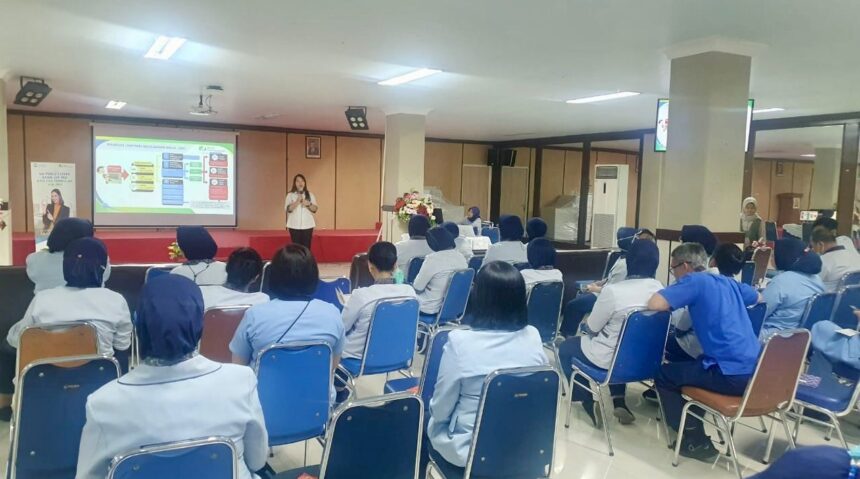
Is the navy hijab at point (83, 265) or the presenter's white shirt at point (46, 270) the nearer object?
the navy hijab at point (83, 265)

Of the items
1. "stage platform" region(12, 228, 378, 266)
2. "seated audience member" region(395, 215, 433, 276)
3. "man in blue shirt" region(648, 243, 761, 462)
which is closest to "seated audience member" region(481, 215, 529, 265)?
"seated audience member" region(395, 215, 433, 276)

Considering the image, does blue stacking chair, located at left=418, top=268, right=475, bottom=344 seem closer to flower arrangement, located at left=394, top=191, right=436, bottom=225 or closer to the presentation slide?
flower arrangement, located at left=394, top=191, right=436, bottom=225

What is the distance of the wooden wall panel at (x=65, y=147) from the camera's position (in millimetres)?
10914

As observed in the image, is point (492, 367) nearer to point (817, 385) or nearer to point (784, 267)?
point (817, 385)

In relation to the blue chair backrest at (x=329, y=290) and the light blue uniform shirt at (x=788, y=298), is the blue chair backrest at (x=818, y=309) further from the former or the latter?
the blue chair backrest at (x=329, y=290)

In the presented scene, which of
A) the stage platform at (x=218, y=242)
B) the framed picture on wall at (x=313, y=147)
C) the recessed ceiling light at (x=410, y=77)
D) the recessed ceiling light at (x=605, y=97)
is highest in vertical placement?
the recessed ceiling light at (x=605, y=97)

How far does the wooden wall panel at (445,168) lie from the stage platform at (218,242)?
3.32 metres

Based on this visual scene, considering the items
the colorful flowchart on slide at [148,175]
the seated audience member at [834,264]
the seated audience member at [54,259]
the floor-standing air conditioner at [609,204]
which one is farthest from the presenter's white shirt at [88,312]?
the floor-standing air conditioner at [609,204]

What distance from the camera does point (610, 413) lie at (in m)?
4.01

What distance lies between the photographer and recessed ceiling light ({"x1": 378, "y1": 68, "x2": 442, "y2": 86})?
6.47 meters

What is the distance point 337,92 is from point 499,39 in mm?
3596

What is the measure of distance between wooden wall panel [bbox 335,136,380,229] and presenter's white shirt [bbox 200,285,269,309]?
10681mm

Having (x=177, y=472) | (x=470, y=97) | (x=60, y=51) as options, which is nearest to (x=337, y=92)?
(x=470, y=97)

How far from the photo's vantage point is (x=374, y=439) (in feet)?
6.14
